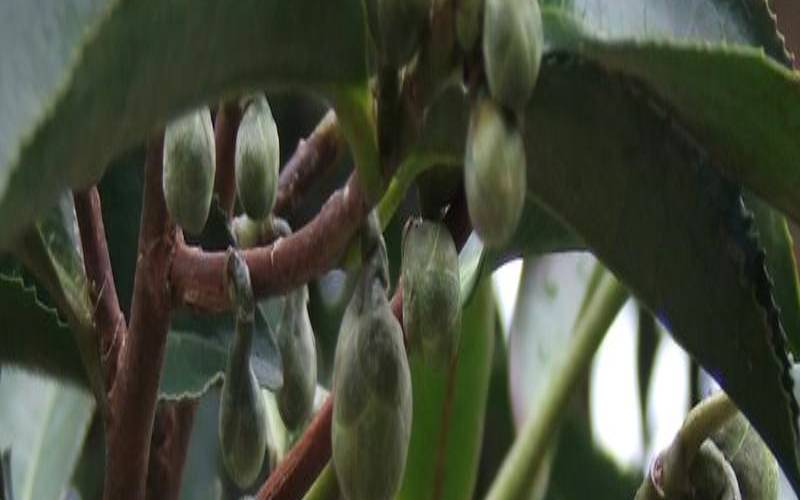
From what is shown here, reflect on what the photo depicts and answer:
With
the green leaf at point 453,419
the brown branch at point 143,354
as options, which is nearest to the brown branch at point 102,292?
the brown branch at point 143,354

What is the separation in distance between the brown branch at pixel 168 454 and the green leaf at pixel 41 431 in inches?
7.3

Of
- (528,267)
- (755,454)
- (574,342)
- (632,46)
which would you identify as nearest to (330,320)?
(528,267)

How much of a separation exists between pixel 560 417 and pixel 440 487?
10 centimetres

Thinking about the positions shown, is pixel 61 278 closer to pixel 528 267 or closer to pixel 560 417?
pixel 560 417

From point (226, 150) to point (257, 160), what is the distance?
0.07 meters

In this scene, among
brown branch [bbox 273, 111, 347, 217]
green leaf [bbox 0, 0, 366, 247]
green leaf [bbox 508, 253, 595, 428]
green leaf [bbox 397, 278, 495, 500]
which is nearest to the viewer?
green leaf [bbox 0, 0, 366, 247]

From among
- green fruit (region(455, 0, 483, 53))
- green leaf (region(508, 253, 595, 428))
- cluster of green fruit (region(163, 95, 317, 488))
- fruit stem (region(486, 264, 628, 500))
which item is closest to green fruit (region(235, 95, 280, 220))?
cluster of green fruit (region(163, 95, 317, 488))

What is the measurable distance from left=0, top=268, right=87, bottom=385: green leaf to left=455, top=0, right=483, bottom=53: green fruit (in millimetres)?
212

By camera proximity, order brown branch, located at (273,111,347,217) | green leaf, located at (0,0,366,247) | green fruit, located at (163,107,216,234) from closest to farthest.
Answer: green leaf, located at (0,0,366,247) < green fruit, located at (163,107,216,234) < brown branch, located at (273,111,347,217)

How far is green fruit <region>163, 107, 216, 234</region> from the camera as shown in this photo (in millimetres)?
349

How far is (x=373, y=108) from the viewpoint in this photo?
33 cm

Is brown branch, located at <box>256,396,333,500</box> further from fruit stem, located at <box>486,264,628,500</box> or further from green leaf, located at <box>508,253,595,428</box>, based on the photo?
green leaf, located at <box>508,253,595,428</box>

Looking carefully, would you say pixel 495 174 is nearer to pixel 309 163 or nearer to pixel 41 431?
pixel 309 163

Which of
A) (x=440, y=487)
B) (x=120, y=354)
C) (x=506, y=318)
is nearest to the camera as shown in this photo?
(x=120, y=354)
